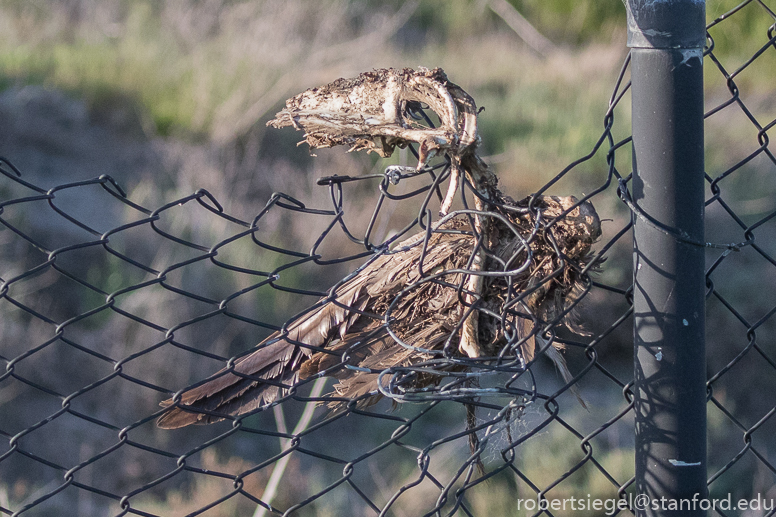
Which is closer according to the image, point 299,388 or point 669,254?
point 669,254

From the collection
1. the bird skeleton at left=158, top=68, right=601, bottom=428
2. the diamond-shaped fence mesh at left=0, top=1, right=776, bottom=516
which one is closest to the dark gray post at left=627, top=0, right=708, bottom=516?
the bird skeleton at left=158, top=68, right=601, bottom=428

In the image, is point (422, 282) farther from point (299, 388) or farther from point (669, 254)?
point (299, 388)

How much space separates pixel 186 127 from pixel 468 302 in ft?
16.9

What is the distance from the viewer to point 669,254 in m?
1.09

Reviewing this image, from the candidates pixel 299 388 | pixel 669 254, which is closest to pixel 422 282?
pixel 669 254

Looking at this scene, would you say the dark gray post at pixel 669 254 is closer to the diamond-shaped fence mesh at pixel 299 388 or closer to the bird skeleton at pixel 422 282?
the bird skeleton at pixel 422 282

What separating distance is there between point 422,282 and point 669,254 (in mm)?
432

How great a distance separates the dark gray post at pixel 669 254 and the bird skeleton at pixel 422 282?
0.49 ft

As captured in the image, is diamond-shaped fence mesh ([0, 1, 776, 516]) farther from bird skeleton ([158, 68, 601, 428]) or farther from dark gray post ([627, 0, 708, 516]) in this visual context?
dark gray post ([627, 0, 708, 516])

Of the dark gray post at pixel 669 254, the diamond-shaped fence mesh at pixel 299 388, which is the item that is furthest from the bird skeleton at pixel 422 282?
the diamond-shaped fence mesh at pixel 299 388

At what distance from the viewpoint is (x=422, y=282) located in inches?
45.4

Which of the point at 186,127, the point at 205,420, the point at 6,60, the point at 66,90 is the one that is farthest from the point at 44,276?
the point at 205,420

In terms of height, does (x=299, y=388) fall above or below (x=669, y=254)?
above

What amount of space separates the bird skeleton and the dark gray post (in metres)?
0.15
